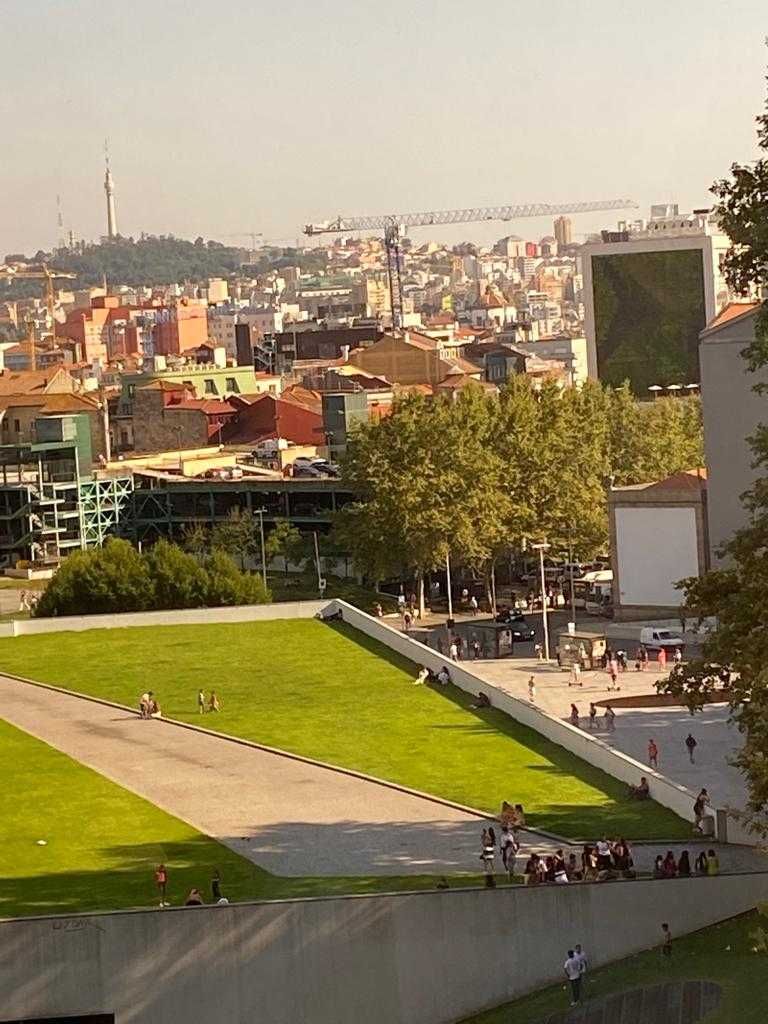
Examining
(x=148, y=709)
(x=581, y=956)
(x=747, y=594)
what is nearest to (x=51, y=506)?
(x=148, y=709)

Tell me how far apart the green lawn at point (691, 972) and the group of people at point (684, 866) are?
1.36m

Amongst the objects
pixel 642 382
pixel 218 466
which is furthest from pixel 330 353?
pixel 218 466

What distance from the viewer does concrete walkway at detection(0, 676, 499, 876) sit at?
38.7 meters

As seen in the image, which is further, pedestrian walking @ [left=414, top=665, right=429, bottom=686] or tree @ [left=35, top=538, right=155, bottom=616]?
tree @ [left=35, top=538, right=155, bottom=616]

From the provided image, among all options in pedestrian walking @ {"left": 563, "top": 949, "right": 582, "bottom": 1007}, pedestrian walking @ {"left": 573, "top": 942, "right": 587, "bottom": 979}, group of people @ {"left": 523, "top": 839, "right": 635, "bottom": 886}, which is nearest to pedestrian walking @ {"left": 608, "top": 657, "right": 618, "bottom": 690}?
group of people @ {"left": 523, "top": 839, "right": 635, "bottom": 886}

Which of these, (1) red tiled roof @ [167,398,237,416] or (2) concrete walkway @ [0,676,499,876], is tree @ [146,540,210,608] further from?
(1) red tiled roof @ [167,398,237,416]

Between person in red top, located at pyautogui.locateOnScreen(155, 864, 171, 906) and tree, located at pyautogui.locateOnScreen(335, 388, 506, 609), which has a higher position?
tree, located at pyautogui.locateOnScreen(335, 388, 506, 609)

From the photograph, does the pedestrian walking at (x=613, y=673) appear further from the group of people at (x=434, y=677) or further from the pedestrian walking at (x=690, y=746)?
the pedestrian walking at (x=690, y=746)

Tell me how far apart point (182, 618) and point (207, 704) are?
1137 cm

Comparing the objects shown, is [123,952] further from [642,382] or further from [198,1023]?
[642,382]

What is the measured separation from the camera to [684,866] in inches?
1407

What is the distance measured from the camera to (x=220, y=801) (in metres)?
43.3

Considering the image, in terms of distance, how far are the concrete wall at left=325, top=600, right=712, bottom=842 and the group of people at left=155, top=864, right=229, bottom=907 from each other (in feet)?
29.7

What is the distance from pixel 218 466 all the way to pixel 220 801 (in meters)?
61.3
